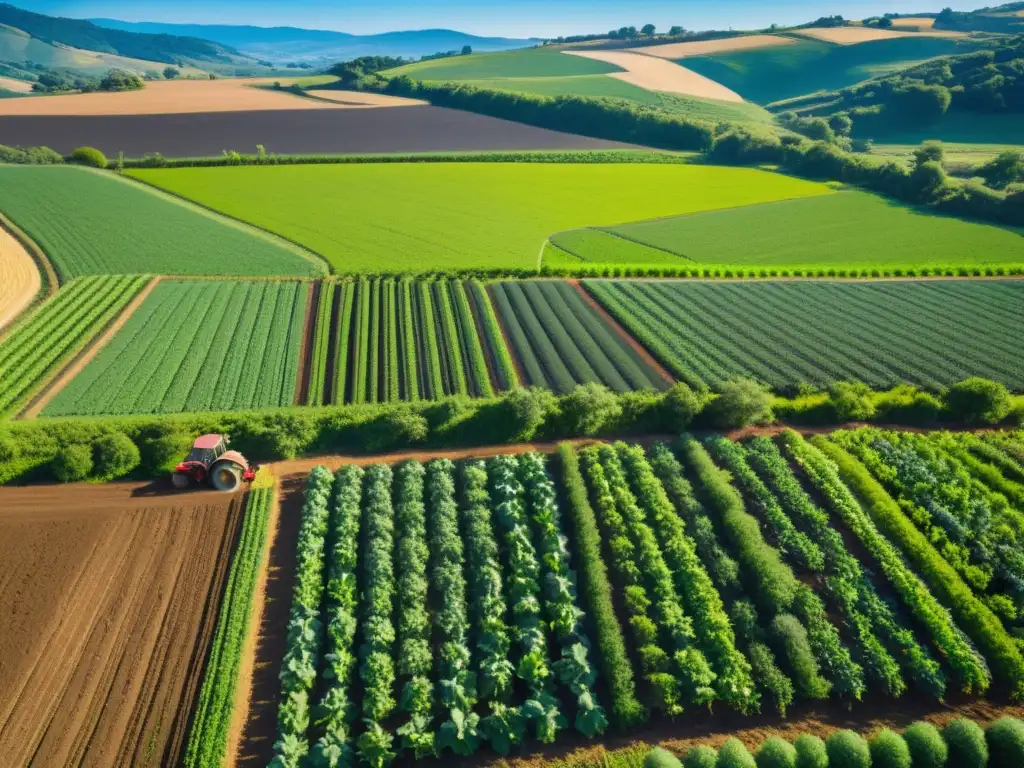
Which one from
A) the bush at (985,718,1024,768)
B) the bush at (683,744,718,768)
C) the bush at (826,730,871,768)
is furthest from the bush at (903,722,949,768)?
the bush at (683,744,718,768)

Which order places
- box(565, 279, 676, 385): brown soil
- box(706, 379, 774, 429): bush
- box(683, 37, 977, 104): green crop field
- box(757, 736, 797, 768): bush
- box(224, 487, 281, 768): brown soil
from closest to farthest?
box(757, 736, 797, 768): bush < box(224, 487, 281, 768): brown soil < box(706, 379, 774, 429): bush < box(565, 279, 676, 385): brown soil < box(683, 37, 977, 104): green crop field

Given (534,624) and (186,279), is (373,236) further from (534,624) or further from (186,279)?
(534,624)

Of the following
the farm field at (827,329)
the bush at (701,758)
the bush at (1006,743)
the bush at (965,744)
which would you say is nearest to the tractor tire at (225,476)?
the bush at (701,758)

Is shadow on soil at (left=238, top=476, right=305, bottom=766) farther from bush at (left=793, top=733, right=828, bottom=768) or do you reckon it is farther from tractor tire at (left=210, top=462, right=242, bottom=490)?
bush at (left=793, top=733, right=828, bottom=768)

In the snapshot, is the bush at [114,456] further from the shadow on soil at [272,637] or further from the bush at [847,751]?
the bush at [847,751]

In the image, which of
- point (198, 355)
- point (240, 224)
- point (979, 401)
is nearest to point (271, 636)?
point (198, 355)

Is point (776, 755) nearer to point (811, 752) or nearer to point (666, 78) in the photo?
point (811, 752)
